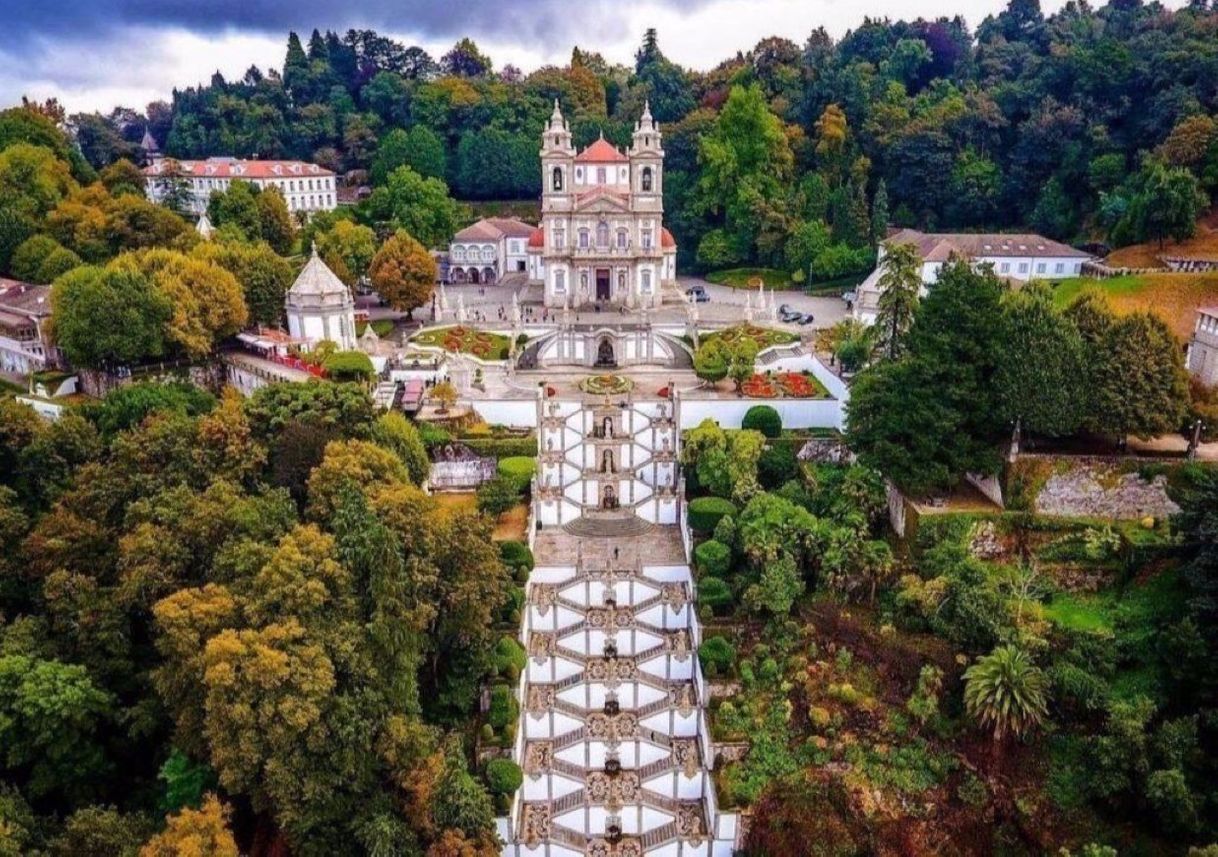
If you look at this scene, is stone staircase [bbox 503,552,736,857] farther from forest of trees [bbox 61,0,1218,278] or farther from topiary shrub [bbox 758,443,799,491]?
forest of trees [bbox 61,0,1218,278]

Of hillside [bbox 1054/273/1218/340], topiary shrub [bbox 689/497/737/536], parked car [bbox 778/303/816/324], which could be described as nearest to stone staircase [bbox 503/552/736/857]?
topiary shrub [bbox 689/497/737/536]

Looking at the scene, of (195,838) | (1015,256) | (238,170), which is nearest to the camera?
(195,838)

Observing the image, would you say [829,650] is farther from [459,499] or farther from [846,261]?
[846,261]

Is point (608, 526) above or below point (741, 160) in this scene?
below

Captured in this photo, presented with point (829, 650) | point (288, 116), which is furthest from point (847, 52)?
point (829, 650)

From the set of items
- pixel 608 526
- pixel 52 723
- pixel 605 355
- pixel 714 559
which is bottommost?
pixel 52 723

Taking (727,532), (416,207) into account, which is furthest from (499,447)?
(416,207)

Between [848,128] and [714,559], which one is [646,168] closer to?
[848,128]
